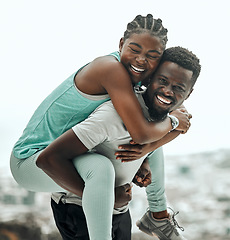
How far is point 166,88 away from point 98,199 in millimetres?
323

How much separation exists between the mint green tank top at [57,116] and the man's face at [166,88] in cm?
12

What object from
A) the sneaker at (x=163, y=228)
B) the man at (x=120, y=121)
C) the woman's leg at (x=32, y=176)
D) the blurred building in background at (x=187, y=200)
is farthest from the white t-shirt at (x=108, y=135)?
the blurred building in background at (x=187, y=200)

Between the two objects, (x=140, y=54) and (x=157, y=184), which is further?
(x=157, y=184)

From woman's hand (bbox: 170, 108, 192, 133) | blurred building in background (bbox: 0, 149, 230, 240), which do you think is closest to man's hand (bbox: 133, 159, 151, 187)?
woman's hand (bbox: 170, 108, 192, 133)

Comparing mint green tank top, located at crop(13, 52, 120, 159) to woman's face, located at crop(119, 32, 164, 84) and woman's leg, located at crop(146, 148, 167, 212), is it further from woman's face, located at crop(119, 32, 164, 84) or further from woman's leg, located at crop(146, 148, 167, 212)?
woman's leg, located at crop(146, 148, 167, 212)

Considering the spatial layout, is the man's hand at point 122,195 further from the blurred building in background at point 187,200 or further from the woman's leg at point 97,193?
the blurred building in background at point 187,200

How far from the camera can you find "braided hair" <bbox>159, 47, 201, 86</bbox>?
1076mm

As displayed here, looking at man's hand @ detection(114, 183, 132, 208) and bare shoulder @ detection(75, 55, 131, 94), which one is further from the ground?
bare shoulder @ detection(75, 55, 131, 94)

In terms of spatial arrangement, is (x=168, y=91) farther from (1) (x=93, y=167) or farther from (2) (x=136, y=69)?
(1) (x=93, y=167)

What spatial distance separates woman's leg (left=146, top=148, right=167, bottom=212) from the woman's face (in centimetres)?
32

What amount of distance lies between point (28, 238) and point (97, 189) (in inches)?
39.0

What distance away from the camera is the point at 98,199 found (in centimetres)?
95

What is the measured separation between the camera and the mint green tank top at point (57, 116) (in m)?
1.08

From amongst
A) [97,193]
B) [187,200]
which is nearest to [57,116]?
[97,193]
